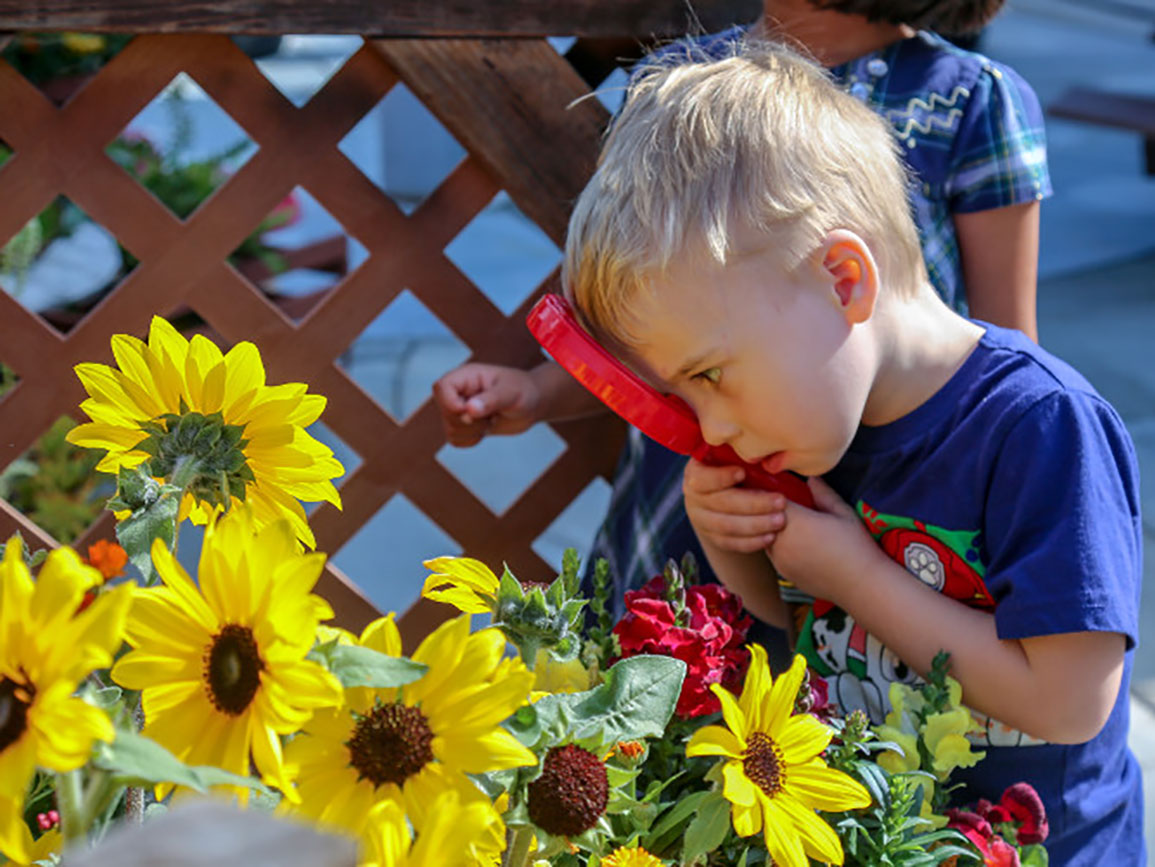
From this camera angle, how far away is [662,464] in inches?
62.6

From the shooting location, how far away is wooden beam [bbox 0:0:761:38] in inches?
54.2

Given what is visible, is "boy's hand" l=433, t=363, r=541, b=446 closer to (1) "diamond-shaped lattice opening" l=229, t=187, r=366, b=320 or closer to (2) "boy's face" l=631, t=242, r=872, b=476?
(2) "boy's face" l=631, t=242, r=872, b=476

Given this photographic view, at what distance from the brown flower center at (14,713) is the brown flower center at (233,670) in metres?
0.09

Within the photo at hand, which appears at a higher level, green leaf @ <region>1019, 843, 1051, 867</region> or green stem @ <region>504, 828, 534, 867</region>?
green stem @ <region>504, 828, 534, 867</region>

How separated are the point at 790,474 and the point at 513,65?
26.0 inches

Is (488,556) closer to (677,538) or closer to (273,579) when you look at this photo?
(677,538)

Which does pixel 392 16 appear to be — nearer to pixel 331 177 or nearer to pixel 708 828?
pixel 331 177

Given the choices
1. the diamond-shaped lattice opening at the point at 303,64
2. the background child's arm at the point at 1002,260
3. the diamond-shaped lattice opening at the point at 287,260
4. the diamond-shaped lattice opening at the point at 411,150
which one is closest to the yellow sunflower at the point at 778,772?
the background child's arm at the point at 1002,260

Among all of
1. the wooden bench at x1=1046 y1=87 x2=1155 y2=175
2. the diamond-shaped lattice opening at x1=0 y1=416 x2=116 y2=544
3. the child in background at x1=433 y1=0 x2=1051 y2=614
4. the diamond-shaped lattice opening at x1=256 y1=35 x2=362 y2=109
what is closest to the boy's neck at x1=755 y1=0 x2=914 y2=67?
the child in background at x1=433 y1=0 x2=1051 y2=614

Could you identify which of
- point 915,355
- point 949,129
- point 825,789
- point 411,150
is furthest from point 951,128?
point 411,150

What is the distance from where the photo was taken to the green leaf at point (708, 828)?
77cm

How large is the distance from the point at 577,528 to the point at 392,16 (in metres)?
1.63

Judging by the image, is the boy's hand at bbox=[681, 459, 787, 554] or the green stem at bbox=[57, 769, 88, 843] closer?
the green stem at bbox=[57, 769, 88, 843]

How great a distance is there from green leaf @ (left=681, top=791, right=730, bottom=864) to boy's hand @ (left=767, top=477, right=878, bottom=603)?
1.28 feet
